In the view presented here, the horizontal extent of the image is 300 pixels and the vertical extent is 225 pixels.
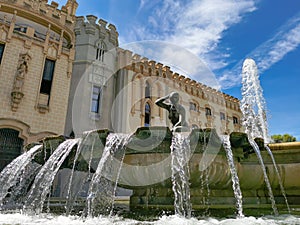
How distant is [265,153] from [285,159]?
0.47 meters

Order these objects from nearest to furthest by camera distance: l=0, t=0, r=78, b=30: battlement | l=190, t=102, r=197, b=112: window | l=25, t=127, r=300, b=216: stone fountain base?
l=25, t=127, r=300, b=216: stone fountain base → l=0, t=0, r=78, b=30: battlement → l=190, t=102, r=197, b=112: window

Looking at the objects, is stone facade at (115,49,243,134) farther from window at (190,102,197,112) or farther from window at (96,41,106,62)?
window at (96,41,106,62)

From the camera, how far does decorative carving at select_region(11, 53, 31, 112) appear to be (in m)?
14.6

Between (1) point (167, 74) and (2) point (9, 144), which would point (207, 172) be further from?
(1) point (167, 74)

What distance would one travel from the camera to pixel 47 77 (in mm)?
16922

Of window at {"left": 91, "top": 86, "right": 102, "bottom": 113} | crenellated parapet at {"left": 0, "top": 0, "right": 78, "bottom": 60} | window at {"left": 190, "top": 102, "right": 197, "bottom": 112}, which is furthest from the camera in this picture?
window at {"left": 190, "top": 102, "right": 197, "bottom": 112}

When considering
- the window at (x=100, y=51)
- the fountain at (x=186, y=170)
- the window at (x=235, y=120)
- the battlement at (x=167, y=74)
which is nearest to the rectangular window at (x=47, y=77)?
the window at (x=100, y=51)

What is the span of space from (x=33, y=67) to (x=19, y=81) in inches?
65.6

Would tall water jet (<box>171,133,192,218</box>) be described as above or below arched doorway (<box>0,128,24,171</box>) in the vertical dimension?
below

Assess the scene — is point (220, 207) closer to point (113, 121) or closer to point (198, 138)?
point (198, 138)

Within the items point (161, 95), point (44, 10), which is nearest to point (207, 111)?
point (161, 95)

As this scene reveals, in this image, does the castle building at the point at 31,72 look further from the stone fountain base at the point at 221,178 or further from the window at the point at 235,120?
the window at the point at 235,120

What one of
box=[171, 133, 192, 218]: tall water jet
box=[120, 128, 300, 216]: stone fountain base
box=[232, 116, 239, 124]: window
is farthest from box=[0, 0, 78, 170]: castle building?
box=[232, 116, 239, 124]: window

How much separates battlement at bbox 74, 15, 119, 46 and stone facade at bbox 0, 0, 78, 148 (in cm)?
100
